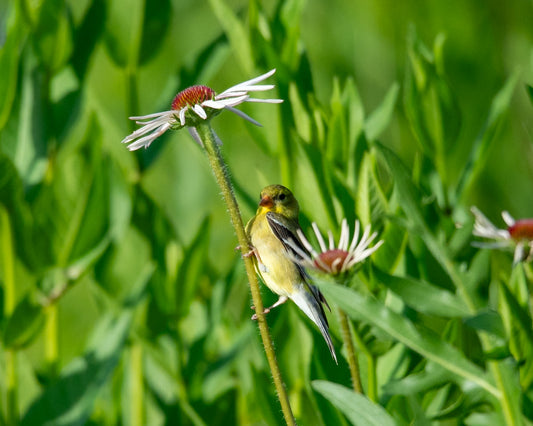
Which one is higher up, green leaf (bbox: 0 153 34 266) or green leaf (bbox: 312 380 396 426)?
green leaf (bbox: 0 153 34 266)

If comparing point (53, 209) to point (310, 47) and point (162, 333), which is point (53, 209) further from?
point (310, 47)

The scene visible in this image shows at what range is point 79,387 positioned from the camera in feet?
1.39

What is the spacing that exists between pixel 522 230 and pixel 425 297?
0.28ft

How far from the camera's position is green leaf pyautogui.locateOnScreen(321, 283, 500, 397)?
9.9 inches

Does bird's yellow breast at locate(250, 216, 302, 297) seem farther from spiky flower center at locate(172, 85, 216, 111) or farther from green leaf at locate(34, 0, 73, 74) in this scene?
green leaf at locate(34, 0, 73, 74)

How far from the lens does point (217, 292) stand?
473mm

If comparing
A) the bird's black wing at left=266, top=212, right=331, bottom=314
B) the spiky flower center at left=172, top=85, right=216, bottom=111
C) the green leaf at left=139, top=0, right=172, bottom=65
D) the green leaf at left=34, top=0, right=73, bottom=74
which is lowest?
the bird's black wing at left=266, top=212, right=331, bottom=314

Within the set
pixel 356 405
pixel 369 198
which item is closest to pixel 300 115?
pixel 369 198

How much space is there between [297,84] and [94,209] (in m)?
0.14

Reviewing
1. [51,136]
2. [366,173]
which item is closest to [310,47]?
[51,136]

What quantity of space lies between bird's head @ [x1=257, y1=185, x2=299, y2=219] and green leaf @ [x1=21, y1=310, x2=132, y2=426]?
18 cm

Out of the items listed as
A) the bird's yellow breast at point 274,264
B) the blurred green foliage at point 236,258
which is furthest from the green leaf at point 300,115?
the bird's yellow breast at point 274,264

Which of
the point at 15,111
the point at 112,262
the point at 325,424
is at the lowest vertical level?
the point at 325,424

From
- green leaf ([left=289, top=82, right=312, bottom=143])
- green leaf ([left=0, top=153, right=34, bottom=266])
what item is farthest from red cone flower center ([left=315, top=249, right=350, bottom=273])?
green leaf ([left=0, top=153, right=34, bottom=266])
